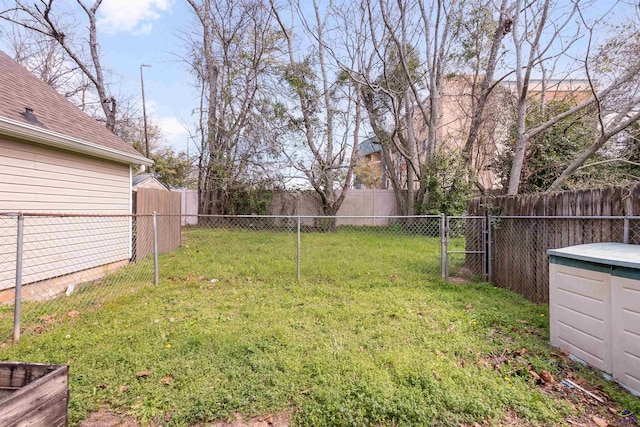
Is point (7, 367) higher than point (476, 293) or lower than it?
higher

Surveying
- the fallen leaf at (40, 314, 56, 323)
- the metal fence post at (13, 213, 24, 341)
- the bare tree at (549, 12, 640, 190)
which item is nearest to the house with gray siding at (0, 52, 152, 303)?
the metal fence post at (13, 213, 24, 341)

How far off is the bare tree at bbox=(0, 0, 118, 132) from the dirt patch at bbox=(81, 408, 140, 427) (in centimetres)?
1332

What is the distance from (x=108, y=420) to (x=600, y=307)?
3.84 m

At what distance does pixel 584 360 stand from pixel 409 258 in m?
4.32

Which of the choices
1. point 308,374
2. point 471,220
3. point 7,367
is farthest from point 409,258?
point 7,367

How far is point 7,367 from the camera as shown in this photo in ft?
5.45

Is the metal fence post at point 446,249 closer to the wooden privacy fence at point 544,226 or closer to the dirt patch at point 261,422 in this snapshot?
the wooden privacy fence at point 544,226

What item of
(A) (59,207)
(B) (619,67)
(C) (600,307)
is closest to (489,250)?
(C) (600,307)

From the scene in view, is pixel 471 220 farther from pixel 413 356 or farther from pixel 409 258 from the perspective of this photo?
pixel 413 356

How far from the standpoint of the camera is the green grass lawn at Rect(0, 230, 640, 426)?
209cm

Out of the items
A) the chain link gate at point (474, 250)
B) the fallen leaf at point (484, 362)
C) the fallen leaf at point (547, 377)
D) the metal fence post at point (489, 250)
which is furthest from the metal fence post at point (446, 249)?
the fallen leaf at point (547, 377)

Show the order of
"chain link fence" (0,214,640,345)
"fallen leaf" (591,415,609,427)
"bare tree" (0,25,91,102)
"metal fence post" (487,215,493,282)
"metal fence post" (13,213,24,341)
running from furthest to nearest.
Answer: "bare tree" (0,25,91,102) < "metal fence post" (487,215,493,282) < "chain link fence" (0,214,640,345) < "metal fence post" (13,213,24,341) < "fallen leaf" (591,415,609,427)

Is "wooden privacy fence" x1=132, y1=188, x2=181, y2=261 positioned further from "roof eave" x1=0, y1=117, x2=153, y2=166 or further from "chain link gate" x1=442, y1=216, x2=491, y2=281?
"chain link gate" x1=442, y1=216, x2=491, y2=281

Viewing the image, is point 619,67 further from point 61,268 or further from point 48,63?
point 48,63
